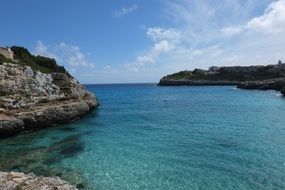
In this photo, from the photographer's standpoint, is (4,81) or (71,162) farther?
(4,81)

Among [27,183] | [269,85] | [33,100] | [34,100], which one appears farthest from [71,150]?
[269,85]

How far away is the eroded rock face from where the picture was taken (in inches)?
611

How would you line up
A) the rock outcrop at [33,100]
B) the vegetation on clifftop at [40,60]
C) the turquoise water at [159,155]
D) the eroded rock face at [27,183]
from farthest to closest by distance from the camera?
the vegetation on clifftop at [40,60]
the rock outcrop at [33,100]
the turquoise water at [159,155]
the eroded rock face at [27,183]

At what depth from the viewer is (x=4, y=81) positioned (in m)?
41.2

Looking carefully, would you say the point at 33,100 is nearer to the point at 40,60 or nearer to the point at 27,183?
the point at 40,60

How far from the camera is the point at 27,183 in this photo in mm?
16047

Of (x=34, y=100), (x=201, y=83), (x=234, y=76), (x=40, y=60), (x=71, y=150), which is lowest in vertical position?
(x=71, y=150)

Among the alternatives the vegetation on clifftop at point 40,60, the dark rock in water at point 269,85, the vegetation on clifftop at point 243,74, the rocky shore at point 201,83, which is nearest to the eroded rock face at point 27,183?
the vegetation on clifftop at point 40,60

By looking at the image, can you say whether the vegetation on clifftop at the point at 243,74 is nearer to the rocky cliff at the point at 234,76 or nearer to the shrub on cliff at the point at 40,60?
the rocky cliff at the point at 234,76

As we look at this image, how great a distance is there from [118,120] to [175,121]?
8.81 meters

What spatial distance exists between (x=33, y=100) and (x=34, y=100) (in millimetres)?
201

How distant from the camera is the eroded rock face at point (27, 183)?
15508mm

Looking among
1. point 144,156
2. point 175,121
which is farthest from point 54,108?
point 144,156

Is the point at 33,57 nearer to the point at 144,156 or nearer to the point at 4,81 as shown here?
the point at 4,81
